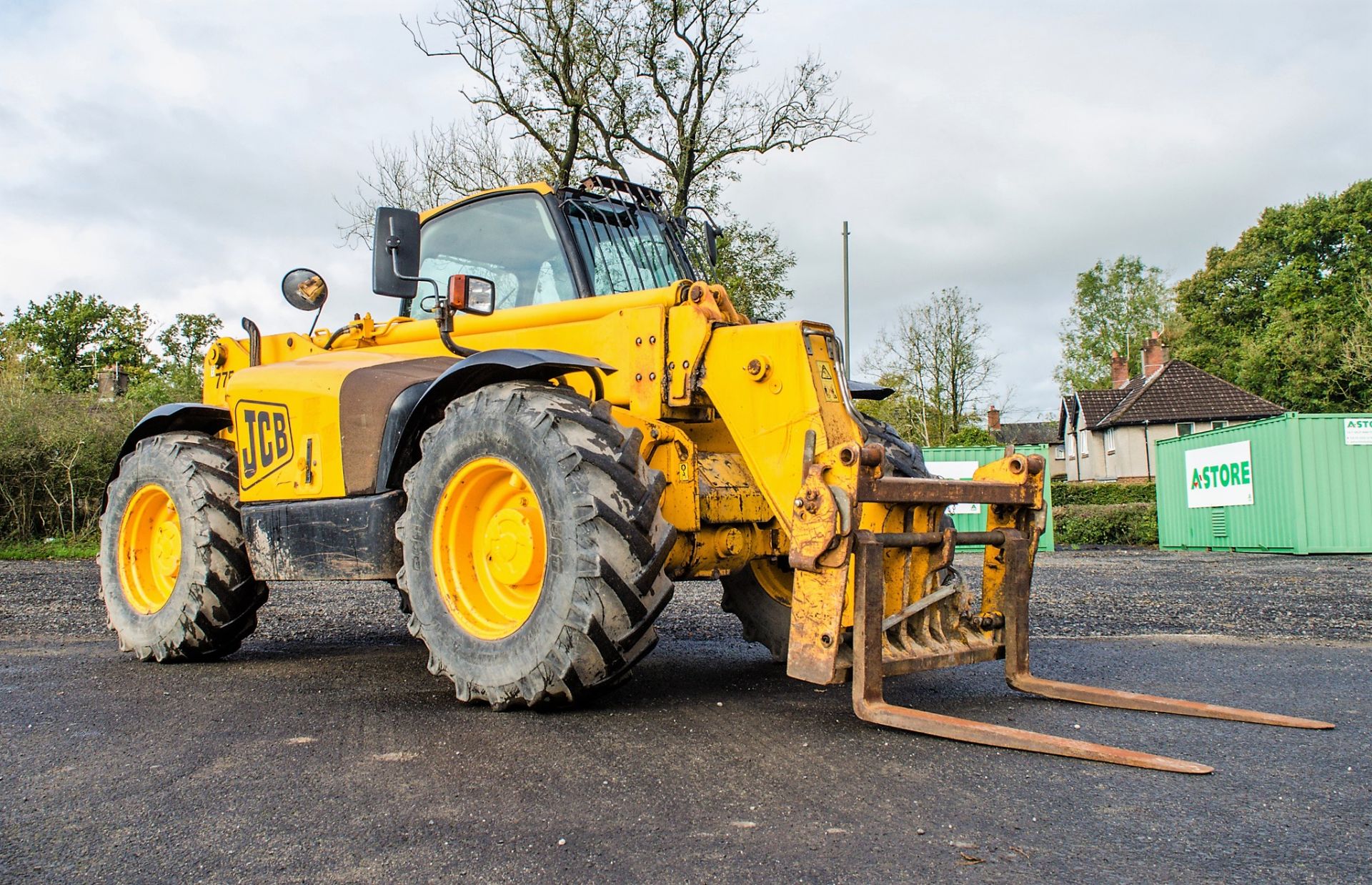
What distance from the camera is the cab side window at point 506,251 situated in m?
5.50

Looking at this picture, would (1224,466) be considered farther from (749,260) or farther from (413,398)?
(413,398)

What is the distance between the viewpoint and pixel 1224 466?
21.2 m

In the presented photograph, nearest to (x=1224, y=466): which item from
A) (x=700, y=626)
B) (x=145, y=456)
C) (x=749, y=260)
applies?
(x=749, y=260)

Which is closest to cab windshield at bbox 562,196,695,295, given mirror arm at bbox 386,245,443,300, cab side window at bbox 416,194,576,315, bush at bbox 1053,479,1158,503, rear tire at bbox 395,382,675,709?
cab side window at bbox 416,194,576,315

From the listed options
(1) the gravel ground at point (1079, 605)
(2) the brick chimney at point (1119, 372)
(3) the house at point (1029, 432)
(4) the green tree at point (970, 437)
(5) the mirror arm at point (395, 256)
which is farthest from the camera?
(3) the house at point (1029, 432)

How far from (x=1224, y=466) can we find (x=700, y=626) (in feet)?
56.0

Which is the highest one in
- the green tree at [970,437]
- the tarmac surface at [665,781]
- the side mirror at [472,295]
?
the green tree at [970,437]

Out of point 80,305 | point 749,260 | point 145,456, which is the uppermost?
point 80,305

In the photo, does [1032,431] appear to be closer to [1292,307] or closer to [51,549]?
[1292,307]

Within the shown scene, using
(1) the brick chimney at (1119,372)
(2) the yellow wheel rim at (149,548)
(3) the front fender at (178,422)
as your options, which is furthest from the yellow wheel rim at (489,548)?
(1) the brick chimney at (1119,372)

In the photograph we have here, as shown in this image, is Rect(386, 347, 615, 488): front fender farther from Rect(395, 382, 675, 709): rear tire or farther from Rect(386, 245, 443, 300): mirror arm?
Rect(386, 245, 443, 300): mirror arm

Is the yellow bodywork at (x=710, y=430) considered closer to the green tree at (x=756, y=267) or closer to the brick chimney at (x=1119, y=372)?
the green tree at (x=756, y=267)

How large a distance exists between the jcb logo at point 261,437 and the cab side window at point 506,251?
3.35 ft

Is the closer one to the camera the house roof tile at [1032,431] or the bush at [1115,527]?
the bush at [1115,527]
